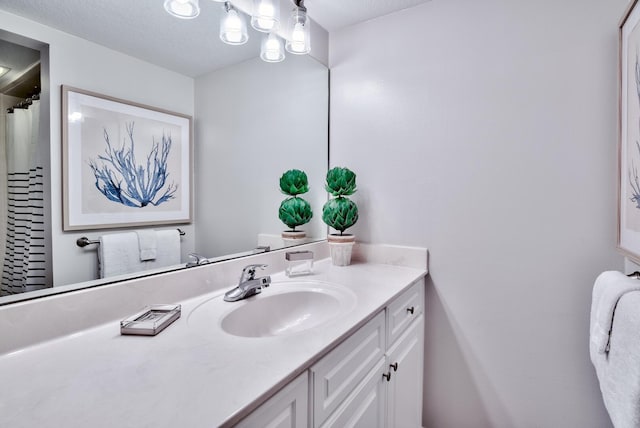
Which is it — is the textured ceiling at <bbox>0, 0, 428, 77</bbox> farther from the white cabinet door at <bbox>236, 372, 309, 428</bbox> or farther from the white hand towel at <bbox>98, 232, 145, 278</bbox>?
the white cabinet door at <bbox>236, 372, 309, 428</bbox>

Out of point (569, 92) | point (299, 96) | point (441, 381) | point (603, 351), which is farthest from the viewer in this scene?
point (299, 96)

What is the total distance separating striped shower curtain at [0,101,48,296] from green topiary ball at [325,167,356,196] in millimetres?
1097

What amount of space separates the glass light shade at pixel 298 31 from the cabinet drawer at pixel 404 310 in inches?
46.5

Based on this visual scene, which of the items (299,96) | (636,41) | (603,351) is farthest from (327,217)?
(636,41)

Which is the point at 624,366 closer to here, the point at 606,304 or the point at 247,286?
the point at 606,304

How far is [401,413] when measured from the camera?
118 cm

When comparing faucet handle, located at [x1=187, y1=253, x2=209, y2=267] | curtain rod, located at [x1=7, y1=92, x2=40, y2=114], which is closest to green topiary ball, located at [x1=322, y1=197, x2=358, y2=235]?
faucet handle, located at [x1=187, y1=253, x2=209, y2=267]

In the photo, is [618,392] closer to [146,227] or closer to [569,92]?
[569,92]

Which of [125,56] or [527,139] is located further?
[527,139]

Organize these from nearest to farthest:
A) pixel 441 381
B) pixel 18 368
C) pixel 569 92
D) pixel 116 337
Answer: pixel 18 368
pixel 116 337
pixel 569 92
pixel 441 381

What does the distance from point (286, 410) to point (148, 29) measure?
1.13 metres

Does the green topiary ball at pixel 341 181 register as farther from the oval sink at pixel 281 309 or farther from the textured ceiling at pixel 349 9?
the textured ceiling at pixel 349 9

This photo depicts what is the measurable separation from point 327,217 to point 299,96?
2.19 feet

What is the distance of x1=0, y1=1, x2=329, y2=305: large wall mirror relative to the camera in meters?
0.74
